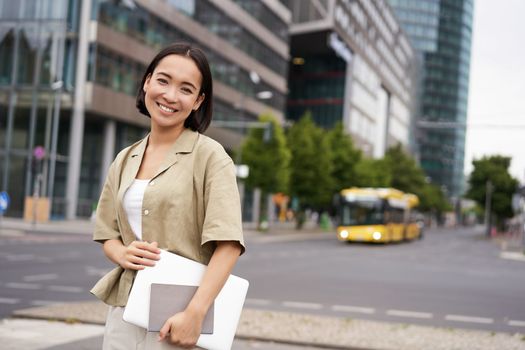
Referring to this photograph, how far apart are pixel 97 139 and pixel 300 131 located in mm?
16958

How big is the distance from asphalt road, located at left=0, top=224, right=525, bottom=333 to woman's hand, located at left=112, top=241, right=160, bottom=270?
6.50 meters

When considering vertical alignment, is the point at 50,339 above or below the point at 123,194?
below

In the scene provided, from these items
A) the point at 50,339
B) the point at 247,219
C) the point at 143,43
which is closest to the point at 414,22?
the point at 247,219

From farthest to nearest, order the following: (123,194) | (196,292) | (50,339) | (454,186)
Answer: (454,186) < (50,339) < (123,194) < (196,292)

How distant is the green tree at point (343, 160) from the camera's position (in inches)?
2325

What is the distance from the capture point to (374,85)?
93.5 metres

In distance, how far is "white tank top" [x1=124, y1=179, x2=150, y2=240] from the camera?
2510mm

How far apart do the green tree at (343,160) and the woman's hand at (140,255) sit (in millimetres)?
56099

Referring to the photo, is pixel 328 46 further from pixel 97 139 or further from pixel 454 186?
pixel 454 186

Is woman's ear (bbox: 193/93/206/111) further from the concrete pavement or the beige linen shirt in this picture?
the concrete pavement

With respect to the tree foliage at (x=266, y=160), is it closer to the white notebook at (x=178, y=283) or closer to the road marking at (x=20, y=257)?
the road marking at (x=20, y=257)

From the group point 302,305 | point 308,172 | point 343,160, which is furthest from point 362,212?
point 302,305

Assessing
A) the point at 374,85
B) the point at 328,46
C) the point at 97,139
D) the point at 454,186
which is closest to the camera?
the point at 97,139

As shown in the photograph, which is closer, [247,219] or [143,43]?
[143,43]
